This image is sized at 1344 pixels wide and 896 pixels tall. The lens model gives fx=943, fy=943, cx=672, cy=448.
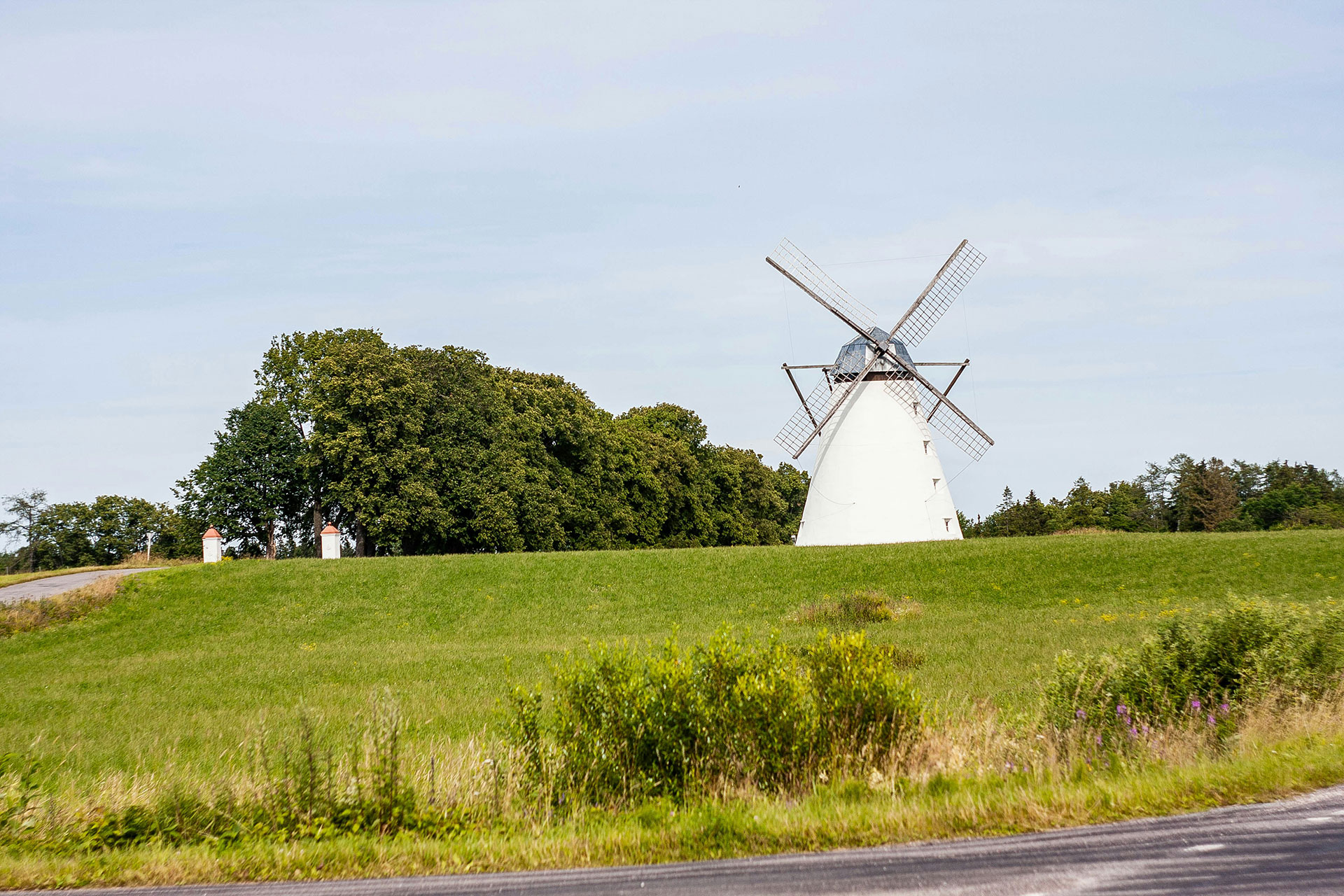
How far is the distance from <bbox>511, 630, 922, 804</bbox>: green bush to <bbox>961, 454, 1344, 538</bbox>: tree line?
64908 millimetres

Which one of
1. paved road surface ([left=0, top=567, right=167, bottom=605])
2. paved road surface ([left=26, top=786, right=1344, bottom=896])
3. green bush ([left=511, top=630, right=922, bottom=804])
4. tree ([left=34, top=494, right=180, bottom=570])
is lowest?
paved road surface ([left=26, top=786, right=1344, bottom=896])

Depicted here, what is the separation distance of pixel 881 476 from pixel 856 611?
10.5m

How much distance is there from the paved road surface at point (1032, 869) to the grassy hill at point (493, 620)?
6.54 metres

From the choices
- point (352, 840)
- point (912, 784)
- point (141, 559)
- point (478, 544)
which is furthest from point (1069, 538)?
point (141, 559)

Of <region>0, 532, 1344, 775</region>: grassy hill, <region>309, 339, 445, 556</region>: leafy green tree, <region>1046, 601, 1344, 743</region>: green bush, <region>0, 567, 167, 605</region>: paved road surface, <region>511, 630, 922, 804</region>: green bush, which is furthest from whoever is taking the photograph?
<region>309, 339, 445, 556</region>: leafy green tree

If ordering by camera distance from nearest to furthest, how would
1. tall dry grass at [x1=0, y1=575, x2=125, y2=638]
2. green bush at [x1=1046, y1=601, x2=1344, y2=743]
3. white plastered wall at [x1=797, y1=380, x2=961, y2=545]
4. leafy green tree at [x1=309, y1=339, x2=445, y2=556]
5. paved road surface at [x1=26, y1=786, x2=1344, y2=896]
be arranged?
paved road surface at [x1=26, y1=786, x2=1344, y2=896] < green bush at [x1=1046, y1=601, x2=1344, y2=743] < tall dry grass at [x1=0, y1=575, x2=125, y2=638] < white plastered wall at [x1=797, y1=380, x2=961, y2=545] < leafy green tree at [x1=309, y1=339, x2=445, y2=556]

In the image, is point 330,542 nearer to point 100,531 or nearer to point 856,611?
point 856,611

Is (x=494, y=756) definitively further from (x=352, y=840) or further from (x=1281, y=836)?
(x=1281, y=836)

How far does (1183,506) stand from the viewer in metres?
79.1

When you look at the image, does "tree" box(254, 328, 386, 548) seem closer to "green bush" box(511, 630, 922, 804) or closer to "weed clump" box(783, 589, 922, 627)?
"weed clump" box(783, 589, 922, 627)

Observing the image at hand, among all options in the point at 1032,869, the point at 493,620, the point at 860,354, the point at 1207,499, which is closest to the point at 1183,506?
the point at 1207,499

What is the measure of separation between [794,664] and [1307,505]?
276 feet

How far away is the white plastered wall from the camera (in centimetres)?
3747

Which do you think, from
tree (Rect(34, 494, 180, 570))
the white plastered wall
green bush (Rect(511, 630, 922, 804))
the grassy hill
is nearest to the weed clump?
the grassy hill
